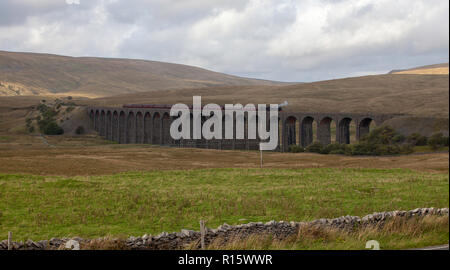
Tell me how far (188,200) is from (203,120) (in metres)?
63.9

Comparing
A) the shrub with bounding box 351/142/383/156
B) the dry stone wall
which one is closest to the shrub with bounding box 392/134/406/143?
the shrub with bounding box 351/142/383/156

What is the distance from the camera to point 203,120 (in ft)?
282

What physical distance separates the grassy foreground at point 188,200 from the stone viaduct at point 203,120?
36509 mm

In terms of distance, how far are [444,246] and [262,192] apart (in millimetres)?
12986

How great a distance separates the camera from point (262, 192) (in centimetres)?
2481

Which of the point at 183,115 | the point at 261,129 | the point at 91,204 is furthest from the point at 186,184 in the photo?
the point at 183,115

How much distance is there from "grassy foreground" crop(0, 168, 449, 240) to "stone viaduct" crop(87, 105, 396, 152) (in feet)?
120

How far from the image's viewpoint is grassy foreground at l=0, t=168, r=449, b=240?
59.2ft

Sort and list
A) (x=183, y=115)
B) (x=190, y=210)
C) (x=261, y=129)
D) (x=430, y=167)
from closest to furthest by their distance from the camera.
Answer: (x=190, y=210)
(x=430, y=167)
(x=261, y=129)
(x=183, y=115)

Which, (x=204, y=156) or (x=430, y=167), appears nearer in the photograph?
(x=430, y=167)

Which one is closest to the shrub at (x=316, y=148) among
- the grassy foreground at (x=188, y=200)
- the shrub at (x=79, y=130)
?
the grassy foreground at (x=188, y=200)

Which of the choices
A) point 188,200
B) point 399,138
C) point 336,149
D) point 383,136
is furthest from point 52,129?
point 188,200

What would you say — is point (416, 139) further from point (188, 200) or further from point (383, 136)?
point (188, 200)
